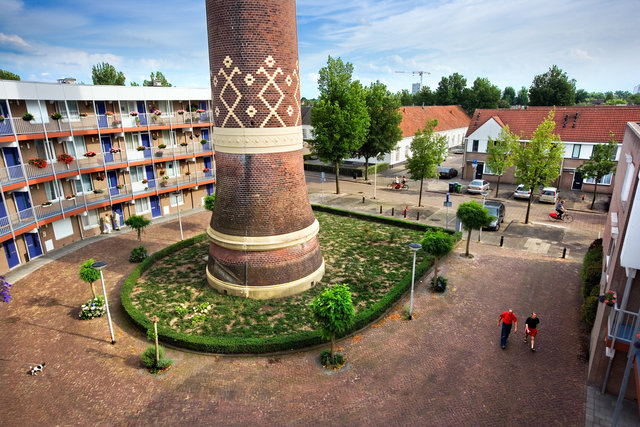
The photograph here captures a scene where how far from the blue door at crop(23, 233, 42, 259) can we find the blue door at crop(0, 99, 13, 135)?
626 centimetres

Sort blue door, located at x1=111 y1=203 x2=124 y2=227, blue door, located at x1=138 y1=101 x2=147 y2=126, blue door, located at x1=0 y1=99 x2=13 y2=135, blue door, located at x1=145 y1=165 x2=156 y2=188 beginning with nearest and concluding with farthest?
blue door, located at x1=0 y1=99 x2=13 y2=135 → blue door, located at x1=111 y1=203 x2=124 y2=227 → blue door, located at x1=138 y1=101 x2=147 y2=126 → blue door, located at x1=145 y1=165 x2=156 y2=188

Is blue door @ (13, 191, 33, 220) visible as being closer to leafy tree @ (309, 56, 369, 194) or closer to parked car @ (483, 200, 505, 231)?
leafy tree @ (309, 56, 369, 194)

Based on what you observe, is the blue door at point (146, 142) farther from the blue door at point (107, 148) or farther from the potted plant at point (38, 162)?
the potted plant at point (38, 162)

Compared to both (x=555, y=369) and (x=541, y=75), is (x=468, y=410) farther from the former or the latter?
(x=541, y=75)

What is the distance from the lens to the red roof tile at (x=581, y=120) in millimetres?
37219

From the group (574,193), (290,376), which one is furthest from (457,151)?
(290,376)

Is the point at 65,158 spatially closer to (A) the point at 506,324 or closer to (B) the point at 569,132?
(A) the point at 506,324

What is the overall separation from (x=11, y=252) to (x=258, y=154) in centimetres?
1710

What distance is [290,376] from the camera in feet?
43.3

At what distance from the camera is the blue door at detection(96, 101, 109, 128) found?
2730 centimetres

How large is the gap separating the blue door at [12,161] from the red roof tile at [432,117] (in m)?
42.6

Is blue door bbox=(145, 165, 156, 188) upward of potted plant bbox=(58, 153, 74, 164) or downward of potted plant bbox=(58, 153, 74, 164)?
downward

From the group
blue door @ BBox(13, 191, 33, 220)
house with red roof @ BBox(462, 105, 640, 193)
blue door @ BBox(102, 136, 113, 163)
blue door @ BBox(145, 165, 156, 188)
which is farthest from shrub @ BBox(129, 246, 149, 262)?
house with red roof @ BBox(462, 105, 640, 193)

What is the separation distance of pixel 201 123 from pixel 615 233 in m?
31.4
